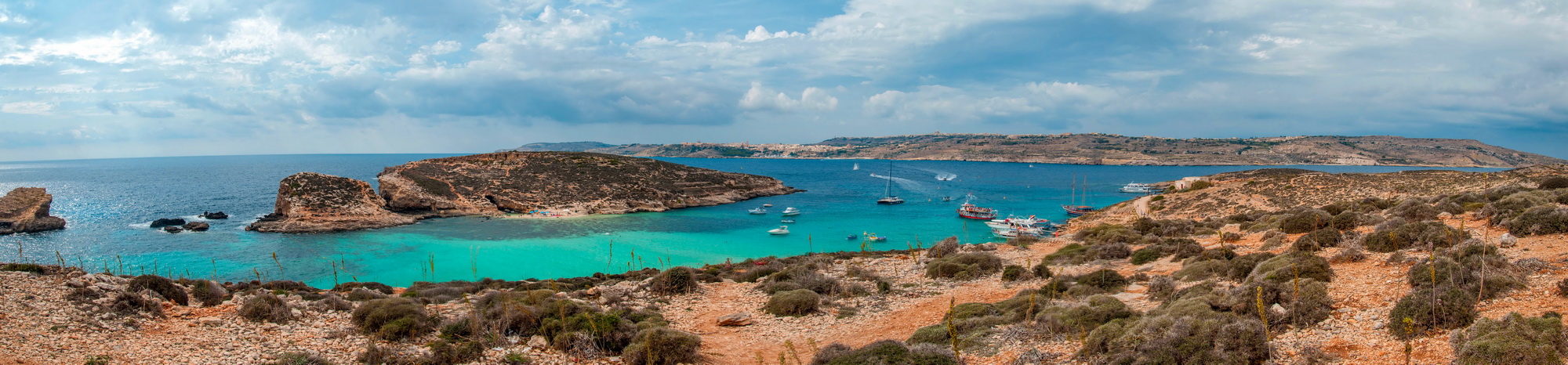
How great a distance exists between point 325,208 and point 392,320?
38.1m

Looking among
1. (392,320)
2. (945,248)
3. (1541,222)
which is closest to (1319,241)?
(1541,222)

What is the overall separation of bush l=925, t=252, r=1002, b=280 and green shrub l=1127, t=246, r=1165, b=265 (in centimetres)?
356

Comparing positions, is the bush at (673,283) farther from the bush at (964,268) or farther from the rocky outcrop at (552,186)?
the rocky outcrop at (552,186)

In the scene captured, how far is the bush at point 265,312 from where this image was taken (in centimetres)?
997

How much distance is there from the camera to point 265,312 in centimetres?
1002

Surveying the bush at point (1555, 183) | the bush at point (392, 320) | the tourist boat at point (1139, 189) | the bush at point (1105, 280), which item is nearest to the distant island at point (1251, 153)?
the tourist boat at point (1139, 189)

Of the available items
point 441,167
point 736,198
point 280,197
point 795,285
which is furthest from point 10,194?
point 795,285

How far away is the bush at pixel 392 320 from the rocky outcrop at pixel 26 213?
45165mm

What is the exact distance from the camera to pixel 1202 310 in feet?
25.9

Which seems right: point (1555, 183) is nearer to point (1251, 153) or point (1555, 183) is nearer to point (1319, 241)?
point (1319, 241)

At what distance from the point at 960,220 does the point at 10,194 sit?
210ft

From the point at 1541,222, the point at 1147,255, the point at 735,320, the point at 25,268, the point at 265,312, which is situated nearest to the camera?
the point at 265,312

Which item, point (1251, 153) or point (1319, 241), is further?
point (1251, 153)

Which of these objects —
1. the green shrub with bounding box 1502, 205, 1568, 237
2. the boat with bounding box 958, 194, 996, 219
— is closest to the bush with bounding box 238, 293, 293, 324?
the green shrub with bounding box 1502, 205, 1568, 237
